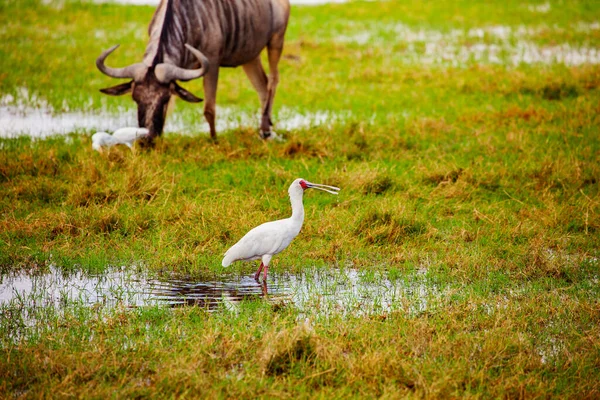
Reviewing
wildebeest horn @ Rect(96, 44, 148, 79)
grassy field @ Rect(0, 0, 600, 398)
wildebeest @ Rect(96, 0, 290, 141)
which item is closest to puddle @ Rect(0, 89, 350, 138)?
grassy field @ Rect(0, 0, 600, 398)

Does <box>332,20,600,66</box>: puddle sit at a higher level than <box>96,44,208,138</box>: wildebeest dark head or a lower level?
lower

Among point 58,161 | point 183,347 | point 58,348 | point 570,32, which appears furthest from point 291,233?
point 570,32

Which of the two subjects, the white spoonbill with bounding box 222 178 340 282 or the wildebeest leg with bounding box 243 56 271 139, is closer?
the white spoonbill with bounding box 222 178 340 282

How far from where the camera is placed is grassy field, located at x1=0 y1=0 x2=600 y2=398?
4.25 metres

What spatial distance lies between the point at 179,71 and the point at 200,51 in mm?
642

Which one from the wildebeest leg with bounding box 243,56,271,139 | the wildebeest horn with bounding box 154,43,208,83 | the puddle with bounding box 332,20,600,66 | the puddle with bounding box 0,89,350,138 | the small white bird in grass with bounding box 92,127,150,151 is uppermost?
the wildebeest horn with bounding box 154,43,208,83

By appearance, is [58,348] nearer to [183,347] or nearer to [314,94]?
[183,347]

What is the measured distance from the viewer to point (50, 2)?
63.9 ft

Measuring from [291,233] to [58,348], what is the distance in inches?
69.0

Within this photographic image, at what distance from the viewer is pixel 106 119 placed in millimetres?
10727

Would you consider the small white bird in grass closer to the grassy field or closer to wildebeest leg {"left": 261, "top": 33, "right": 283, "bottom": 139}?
the grassy field

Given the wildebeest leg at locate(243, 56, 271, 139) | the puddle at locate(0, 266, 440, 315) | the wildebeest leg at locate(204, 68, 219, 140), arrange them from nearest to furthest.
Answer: the puddle at locate(0, 266, 440, 315) → the wildebeest leg at locate(204, 68, 219, 140) → the wildebeest leg at locate(243, 56, 271, 139)

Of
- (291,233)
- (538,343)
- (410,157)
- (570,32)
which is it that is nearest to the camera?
(538,343)

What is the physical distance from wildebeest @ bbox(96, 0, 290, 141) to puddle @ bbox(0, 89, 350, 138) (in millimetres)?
477
